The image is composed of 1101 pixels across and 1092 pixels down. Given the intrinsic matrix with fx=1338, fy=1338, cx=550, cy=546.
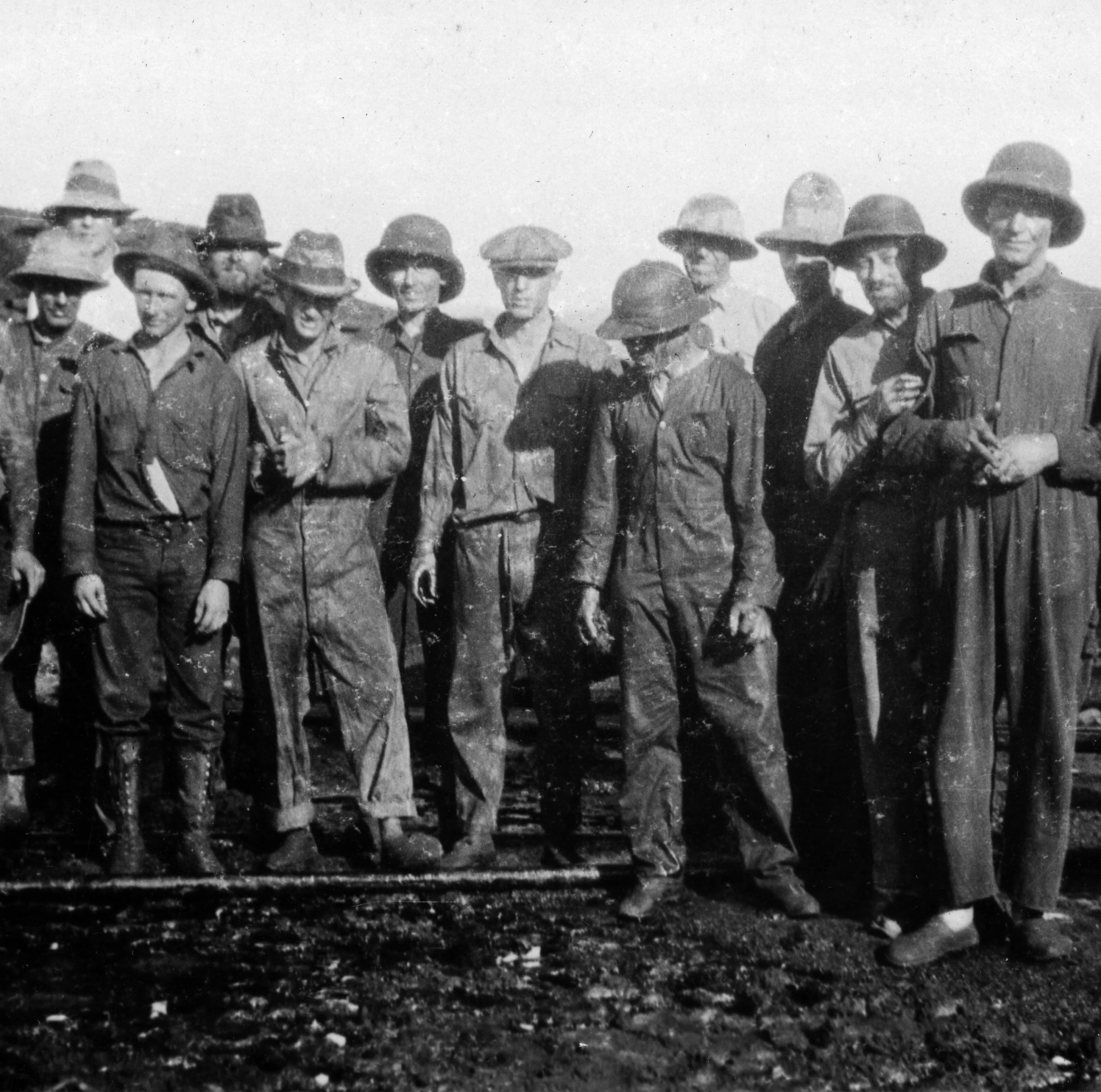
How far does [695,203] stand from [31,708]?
3.75 meters

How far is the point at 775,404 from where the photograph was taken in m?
5.57

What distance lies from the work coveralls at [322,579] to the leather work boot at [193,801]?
0.29m

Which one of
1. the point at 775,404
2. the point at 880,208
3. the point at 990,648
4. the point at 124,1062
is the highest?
the point at 880,208

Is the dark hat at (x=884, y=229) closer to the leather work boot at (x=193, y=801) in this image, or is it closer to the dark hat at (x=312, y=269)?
the dark hat at (x=312, y=269)

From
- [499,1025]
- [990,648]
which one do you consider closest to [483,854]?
[499,1025]

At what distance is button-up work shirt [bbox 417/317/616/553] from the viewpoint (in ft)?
18.3

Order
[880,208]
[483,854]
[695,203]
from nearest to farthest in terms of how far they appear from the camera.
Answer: [880,208], [483,854], [695,203]

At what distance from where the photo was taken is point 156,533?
5.28 meters

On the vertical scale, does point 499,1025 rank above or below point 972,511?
below

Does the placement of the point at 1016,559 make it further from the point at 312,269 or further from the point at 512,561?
the point at 312,269

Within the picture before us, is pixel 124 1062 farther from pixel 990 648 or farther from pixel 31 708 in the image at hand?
pixel 990 648

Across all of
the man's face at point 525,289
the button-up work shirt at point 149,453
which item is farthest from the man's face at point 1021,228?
the button-up work shirt at point 149,453

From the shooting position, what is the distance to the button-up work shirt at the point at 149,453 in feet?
17.2

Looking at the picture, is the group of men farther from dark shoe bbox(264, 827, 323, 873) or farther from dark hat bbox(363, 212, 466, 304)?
dark hat bbox(363, 212, 466, 304)
